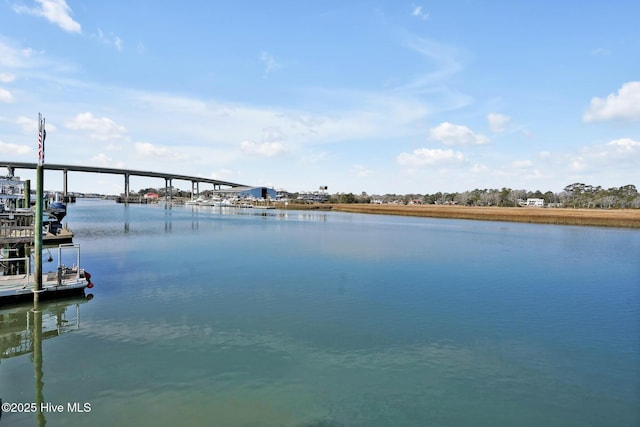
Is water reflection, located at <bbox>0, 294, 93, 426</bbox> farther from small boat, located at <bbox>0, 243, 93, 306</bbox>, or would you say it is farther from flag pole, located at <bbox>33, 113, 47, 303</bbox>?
flag pole, located at <bbox>33, 113, 47, 303</bbox>

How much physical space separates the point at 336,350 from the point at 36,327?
11660 mm

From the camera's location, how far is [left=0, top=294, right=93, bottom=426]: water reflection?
418 inches

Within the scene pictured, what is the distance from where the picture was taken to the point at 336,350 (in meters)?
11.9

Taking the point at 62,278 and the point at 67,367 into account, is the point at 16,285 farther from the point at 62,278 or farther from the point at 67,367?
the point at 67,367

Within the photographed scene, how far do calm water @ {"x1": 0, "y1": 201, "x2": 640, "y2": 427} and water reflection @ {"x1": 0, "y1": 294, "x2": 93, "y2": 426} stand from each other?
13cm

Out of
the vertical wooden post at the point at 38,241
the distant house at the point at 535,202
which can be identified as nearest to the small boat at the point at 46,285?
the vertical wooden post at the point at 38,241

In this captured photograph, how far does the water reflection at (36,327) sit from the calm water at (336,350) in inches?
5.2

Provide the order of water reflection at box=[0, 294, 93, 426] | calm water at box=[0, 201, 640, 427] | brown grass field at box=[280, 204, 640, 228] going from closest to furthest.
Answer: calm water at box=[0, 201, 640, 427] → water reflection at box=[0, 294, 93, 426] → brown grass field at box=[280, 204, 640, 228]

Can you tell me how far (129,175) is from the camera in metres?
180

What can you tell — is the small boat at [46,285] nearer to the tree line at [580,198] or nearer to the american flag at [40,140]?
the american flag at [40,140]

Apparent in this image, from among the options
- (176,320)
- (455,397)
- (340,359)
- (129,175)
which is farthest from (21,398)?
(129,175)

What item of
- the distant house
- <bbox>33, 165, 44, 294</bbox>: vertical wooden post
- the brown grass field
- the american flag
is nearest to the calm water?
<bbox>33, 165, 44, 294</bbox>: vertical wooden post

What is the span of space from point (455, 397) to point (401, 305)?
26.1ft

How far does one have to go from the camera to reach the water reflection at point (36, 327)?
10609mm
